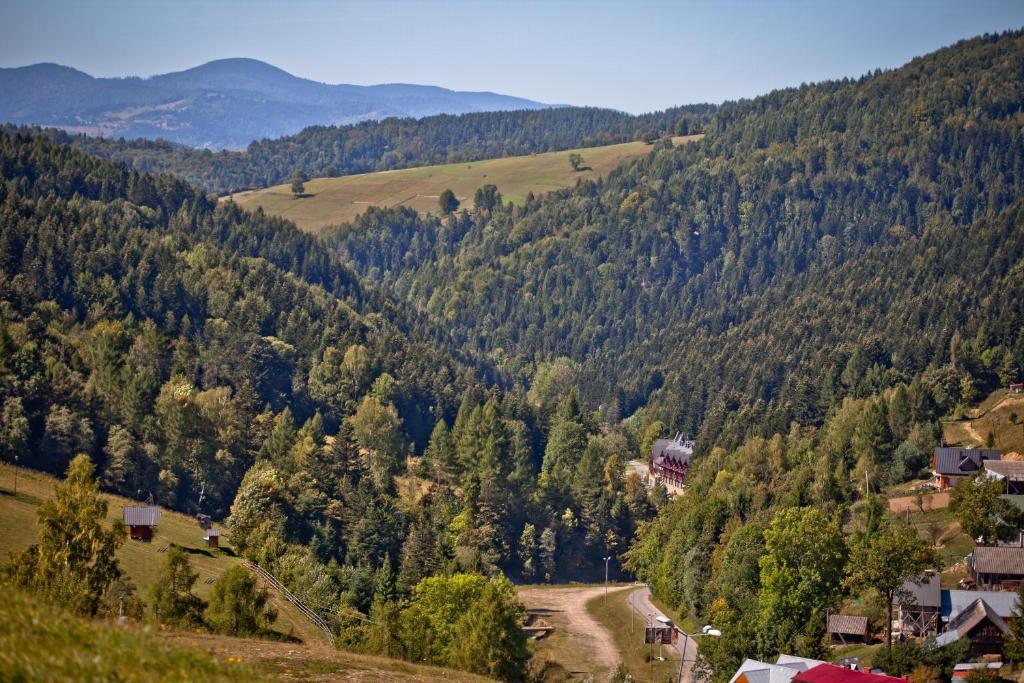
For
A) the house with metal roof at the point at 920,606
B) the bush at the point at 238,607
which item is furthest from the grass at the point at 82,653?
the house with metal roof at the point at 920,606

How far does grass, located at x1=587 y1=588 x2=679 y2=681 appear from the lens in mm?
73562

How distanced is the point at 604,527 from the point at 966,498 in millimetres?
46517

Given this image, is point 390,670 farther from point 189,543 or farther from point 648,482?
point 648,482

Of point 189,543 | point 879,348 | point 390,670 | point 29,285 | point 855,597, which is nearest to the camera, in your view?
point 390,670

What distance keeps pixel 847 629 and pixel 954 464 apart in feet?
90.5

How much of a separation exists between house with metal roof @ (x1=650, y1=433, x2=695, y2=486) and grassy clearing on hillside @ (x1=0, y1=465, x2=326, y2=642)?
6325cm

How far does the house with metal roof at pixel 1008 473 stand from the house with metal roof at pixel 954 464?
180 centimetres

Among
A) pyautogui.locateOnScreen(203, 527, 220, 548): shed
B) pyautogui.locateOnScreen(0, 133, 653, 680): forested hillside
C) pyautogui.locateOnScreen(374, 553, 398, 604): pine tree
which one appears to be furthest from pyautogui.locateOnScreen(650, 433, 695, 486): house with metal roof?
pyautogui.locateOnScreen(203, 527, 220, 548): shed

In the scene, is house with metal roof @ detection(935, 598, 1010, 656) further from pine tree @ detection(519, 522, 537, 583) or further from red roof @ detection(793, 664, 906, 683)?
pine tree @ detection(519, 522, 537, 583)

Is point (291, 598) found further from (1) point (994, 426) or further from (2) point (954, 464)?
(1) point (994, 426)

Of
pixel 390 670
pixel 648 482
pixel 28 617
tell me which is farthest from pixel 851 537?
pixel 28 617

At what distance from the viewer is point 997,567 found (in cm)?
6862

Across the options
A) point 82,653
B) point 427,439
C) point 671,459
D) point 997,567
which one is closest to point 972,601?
point 997,567

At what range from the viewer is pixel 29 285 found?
133m
